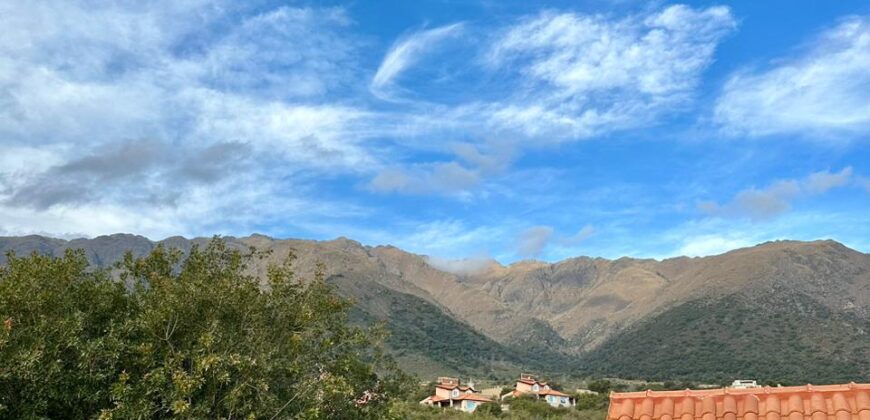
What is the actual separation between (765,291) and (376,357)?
194687mm

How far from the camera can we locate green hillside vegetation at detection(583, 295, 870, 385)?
13625 cm

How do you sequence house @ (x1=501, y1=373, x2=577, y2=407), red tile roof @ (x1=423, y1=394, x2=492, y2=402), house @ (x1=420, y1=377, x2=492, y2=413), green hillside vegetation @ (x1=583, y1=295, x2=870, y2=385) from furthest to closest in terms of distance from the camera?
1. green hillside vegetation @ (x1=583, y1=295, x2=870, y2=385)
2. house @ (x1=501, y1=373, x2=577, y2=407)
3. red tile roof @ (x1=423, y1=394, x2=492, y2=402)
4. house @ (x1=420, y1=377, x2=492, y2=413)

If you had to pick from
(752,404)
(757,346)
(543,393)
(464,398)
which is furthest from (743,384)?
(757,346)

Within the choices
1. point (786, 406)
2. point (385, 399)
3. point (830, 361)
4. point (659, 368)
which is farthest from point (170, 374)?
point (659, 368)

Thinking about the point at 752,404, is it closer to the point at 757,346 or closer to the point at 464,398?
the point at 464,398

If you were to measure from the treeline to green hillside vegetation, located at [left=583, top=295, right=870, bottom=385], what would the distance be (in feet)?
407

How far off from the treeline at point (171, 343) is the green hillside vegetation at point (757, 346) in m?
124

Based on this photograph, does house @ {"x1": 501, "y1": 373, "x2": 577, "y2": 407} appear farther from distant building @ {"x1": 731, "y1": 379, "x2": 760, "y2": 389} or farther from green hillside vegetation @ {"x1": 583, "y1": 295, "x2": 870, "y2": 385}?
green hillside vegetation @ {"x1": 583, "y1": 295, "x2": 870, "y2": 385}

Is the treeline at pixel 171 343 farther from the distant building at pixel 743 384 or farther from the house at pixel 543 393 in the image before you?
the house at pixel 543 393

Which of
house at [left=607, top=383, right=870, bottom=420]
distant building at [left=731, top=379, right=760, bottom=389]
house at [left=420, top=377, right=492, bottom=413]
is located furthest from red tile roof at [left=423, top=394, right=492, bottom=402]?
house at [left=607, top=383, right=870, bottom=420]

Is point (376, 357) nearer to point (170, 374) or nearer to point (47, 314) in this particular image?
point (170, 374)

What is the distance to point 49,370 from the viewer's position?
13.0 metres

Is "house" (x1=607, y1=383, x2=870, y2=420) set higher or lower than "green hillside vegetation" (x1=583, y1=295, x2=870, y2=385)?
lower

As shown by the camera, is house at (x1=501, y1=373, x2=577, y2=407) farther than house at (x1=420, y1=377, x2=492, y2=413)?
Yes
